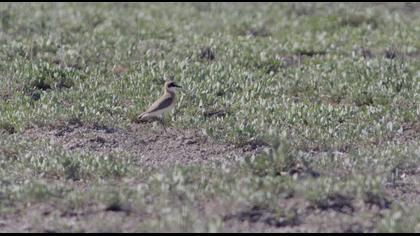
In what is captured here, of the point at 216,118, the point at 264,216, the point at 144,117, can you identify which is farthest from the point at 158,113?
the point at 264,216

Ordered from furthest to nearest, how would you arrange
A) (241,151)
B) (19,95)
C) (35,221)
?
(19,95), (241,151), (35,221)

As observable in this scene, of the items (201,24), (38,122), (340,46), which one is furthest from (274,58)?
(38,122)

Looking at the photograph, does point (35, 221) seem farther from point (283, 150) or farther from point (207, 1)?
point (207, 1)

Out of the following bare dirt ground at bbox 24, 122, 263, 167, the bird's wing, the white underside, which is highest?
the bird's wing

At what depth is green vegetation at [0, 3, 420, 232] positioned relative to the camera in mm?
8367

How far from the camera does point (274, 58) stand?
13.9 m

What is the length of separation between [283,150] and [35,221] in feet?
8.11

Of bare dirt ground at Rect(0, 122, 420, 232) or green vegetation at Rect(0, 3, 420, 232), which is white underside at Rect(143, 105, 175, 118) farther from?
bare dirt ground at Rect(0, 122, 420, 232)

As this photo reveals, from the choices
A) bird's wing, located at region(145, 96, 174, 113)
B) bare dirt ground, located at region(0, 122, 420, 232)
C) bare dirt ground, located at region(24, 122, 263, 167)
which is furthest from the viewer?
bird's wing, located at region(145, 96, 174, 113)

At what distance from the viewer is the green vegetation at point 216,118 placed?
8.37 m

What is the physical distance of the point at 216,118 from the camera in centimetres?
1128

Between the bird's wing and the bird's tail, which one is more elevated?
the bird's wing

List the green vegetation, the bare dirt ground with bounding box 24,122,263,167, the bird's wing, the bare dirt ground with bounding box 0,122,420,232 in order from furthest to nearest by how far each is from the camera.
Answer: the bird's wing
the bare dirt ground with bounding box 24,122,263,167
the green vegetation
the bare dirt ground with bounding box 0,122,420,232

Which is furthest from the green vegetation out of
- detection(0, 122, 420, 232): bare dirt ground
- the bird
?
the bird
